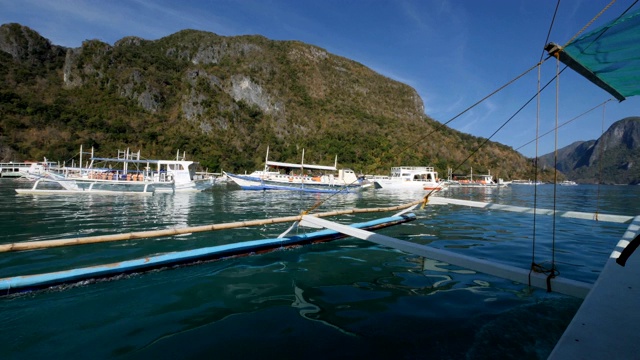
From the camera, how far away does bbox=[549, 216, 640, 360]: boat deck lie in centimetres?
149

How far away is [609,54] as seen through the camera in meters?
4.62

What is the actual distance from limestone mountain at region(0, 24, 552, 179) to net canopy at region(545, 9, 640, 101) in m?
73.1

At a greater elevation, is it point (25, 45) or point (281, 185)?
point (25, 45)

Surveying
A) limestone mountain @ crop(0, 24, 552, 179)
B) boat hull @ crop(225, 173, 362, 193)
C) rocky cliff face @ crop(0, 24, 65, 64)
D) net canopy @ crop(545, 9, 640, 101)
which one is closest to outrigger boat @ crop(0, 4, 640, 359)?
net canopy @ crop(545, 9, 640, 101)

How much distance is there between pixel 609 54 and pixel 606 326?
485 centimetres

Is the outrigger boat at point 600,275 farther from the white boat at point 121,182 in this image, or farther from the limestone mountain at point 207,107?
the limestone mountain at point 207,107

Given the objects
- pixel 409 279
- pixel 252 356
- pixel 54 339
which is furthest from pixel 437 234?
pixel 54 339

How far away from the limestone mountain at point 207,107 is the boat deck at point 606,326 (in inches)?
3031

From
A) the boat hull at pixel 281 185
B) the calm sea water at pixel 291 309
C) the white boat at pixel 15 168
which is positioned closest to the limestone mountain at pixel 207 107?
the white boat at pixel 15 168

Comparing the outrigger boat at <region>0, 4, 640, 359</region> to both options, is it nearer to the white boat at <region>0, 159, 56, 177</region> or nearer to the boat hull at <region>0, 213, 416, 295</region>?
the boat hull at <region>0, 213, 416, 295</region>

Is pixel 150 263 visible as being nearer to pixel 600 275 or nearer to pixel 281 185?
pixel 600 275

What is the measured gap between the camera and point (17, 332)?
362 cm

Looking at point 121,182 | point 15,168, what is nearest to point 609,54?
point 121,182

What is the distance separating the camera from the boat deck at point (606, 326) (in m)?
1.49
